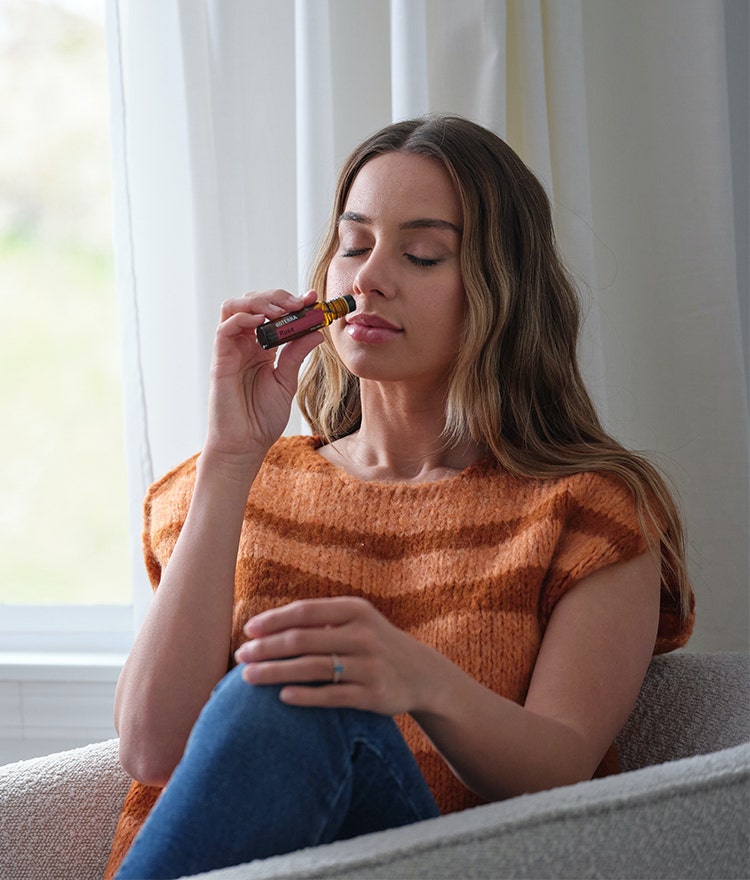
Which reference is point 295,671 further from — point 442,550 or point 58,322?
point 58,322

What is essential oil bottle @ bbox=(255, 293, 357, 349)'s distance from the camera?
116 cm

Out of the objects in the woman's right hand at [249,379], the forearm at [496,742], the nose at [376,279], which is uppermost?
the nose at [376,279]

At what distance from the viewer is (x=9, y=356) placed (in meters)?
1.98

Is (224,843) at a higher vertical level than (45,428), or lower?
lower

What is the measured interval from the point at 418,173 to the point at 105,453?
1053 millimetres

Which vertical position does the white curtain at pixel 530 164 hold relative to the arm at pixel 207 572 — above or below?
above

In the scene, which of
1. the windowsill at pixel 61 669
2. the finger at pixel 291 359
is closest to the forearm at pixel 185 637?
the finger at pixel 291 359

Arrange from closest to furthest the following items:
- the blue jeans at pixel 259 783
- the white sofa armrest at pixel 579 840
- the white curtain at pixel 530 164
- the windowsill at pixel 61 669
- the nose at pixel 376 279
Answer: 1. the white sofa armrest at pixel 579 840
2. the blue jeans at pixel 259 783
3. the nose at pixel 376 279
4. the white curtain at pixel 530 164
5. the windowsill at pixel 61 669

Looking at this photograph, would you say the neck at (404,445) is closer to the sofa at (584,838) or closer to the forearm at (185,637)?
the forearm at (185,637)

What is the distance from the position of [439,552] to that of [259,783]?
1.39 ft

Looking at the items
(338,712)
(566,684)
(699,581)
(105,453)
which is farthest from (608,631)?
(105,453)

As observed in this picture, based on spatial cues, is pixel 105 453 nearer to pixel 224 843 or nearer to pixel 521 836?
pixel 224 843

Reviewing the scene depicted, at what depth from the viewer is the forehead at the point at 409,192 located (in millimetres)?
1187

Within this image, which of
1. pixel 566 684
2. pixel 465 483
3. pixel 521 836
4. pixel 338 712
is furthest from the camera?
pixel 465 483
